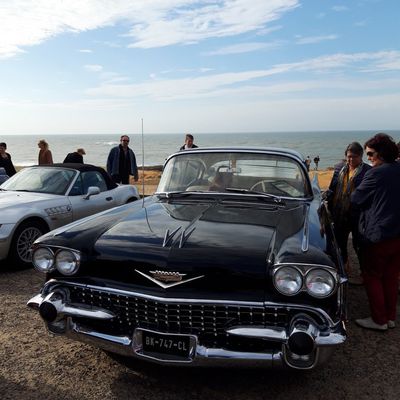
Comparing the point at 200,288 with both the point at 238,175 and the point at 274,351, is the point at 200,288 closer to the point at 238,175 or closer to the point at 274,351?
the point at 274,351

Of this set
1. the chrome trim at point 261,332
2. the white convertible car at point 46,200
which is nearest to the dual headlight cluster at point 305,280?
the chrome trim at point 261,332

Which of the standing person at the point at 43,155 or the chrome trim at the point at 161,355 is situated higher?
the standing person at the point at 43,155

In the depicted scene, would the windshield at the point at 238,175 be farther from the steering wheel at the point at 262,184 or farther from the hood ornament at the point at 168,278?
the hood ornament at the point at 168,278

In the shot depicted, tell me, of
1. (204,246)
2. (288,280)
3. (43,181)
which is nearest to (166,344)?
(204,246)

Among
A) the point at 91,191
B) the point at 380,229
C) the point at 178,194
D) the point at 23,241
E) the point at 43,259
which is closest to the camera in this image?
the point at 43,259

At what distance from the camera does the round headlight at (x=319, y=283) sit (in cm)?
283

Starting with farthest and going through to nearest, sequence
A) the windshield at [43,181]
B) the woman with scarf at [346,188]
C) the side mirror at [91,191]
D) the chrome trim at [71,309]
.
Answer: the windshield at [43,181], the side mirror at [91,191], the woman with scarf at [346,188], the chrome trim at [71,309]

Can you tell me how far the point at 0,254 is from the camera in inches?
229

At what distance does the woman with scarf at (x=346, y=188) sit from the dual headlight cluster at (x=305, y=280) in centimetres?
236

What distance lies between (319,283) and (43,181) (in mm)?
5599

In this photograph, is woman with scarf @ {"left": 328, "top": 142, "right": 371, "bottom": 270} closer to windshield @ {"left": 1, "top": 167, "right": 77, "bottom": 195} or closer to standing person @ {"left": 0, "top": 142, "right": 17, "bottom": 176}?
windshield @ {"left": 1, "top": 167, "right": 77, "bottom": 195}

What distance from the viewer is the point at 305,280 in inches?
112

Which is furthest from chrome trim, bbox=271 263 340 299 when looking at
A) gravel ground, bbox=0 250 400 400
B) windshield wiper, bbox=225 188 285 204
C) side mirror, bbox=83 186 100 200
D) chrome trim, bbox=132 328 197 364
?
side mirror, bbox=83 186 100 200

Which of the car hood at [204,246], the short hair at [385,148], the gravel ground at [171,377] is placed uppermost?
the short hair at [385,148]
